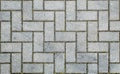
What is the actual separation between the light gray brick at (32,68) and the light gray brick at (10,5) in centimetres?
77

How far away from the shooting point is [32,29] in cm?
318

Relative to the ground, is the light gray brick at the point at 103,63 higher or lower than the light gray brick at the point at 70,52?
lower

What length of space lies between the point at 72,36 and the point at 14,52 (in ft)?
2.57

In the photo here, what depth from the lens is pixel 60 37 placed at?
318 cm

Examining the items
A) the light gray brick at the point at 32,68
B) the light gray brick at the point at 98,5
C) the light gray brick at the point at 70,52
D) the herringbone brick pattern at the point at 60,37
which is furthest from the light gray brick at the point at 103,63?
the light gray brick at the point at 32,68

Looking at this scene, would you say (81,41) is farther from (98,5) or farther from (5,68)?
(5,68)

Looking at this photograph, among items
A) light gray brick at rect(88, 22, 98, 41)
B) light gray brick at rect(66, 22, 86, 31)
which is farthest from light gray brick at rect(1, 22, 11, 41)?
light gray brick at rect(88, 22, 98, 41)

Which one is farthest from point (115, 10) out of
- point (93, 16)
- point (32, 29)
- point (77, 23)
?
point (32, 29)

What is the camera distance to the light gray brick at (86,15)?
319 cm

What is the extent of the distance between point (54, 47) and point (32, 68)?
395 mm

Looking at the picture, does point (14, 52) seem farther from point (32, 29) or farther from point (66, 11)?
Answer: point (66, 11)

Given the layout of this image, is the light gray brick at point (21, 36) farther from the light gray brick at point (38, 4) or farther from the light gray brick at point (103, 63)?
the light gray brick at point (103, 63)

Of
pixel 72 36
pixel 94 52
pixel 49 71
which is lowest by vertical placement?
pixel 49 71

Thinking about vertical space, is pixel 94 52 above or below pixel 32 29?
below
